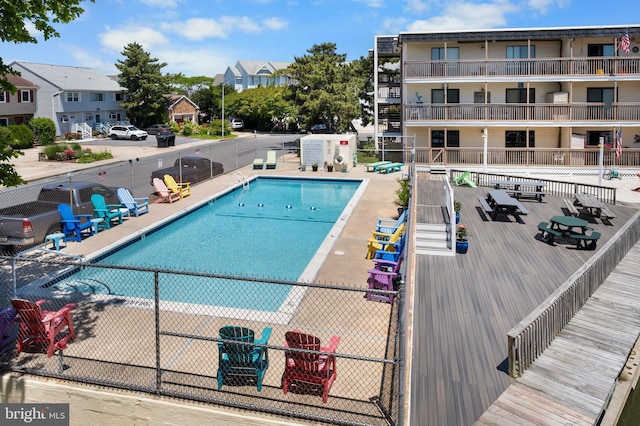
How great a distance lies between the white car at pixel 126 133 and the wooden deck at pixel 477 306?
45.1 meters

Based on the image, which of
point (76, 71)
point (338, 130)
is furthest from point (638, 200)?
point (76, 71)

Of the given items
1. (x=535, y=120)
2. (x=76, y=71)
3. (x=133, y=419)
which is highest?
(x=76, y=71)

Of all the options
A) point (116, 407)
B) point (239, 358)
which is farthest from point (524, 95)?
point (116, 407)

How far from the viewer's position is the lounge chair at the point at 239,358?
7.91 meters

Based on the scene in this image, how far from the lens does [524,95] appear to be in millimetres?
34281

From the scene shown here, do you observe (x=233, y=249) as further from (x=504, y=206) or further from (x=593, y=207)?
(x=593, y=207)

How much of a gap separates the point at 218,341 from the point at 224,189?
20.4 meters

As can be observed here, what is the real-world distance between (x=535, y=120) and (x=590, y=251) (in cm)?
1839

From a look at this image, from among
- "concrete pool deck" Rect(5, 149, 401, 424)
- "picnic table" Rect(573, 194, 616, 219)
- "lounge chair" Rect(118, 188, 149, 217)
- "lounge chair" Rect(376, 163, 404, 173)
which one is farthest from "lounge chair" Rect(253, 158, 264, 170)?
"picnic table" Rect(573, 194, 616, 219)

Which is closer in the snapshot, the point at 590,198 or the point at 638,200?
the point at 590,198

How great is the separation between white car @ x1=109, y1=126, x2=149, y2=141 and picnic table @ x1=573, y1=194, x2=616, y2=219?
4699 cm

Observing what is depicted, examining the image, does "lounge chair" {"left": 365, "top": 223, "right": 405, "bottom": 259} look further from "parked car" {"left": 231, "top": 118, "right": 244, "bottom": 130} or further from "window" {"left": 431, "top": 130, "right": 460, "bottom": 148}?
"parked car" {"left": 231, "top": 118, "right": 244, "bottom": 130}

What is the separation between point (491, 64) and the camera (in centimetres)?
3319

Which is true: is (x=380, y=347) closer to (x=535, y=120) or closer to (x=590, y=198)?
(x=590, y=198)
